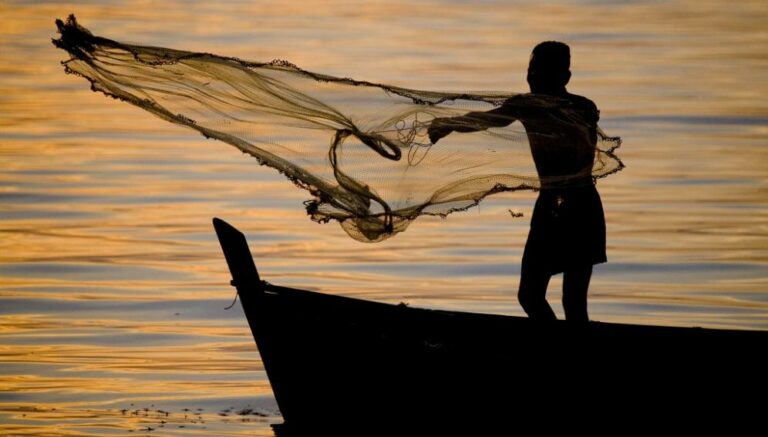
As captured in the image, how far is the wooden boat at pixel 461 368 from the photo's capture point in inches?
375

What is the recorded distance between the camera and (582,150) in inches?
374

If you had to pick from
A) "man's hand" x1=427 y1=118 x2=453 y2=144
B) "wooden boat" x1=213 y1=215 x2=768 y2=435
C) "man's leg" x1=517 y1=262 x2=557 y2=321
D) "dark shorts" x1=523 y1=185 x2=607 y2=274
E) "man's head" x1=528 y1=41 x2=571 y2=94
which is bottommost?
"wooden boat" x1=213 y1=215 x2=768 y2=435

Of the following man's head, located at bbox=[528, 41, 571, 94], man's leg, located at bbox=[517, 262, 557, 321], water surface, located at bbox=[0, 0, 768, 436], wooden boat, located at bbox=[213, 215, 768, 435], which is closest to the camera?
man's head, located at bbox=[528, 41, 571, 94]

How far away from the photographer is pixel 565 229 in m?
9.54

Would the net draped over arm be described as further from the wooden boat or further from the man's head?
the wooden boat

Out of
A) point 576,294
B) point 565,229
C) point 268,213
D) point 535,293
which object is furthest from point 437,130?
point 268,213

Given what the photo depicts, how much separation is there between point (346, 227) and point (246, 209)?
8.55m

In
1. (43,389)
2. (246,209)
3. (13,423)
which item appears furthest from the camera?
(246,209)

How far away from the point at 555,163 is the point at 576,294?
2.46 feet

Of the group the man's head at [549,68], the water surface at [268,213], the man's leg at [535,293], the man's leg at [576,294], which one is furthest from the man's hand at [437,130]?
the water surface at [268,213]

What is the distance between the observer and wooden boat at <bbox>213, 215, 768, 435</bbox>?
31.2 ft

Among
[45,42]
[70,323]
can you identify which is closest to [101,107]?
[45,42]

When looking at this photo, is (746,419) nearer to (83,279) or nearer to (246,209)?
(83,279)

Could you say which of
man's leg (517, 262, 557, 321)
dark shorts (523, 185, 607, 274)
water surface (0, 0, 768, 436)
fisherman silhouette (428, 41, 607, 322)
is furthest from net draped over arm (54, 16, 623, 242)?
water surface (0, 0, 768, 436)
